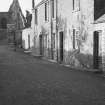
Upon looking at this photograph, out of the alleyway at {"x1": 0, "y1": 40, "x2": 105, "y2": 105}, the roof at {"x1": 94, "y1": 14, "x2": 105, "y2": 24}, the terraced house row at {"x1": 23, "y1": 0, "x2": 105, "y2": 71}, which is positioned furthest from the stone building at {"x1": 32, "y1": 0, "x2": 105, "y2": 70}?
the alleyway at {"x1": 0, "y1": 40, "x2": 105, "y2": 105}

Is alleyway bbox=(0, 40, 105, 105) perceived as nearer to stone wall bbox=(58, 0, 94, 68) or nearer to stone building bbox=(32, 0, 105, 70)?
stone building bbox=(32, 0, 105, 70)

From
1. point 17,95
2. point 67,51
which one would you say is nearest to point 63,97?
point 17,95

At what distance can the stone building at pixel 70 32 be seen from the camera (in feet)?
58.7

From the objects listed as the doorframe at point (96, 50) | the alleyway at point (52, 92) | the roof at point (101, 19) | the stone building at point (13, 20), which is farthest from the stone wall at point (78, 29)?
the stone building at point (13, 20)

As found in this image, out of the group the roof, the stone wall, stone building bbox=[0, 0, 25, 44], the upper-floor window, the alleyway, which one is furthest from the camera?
stone building bbox=[0, 0, 25, 44]

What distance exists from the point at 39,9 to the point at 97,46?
15.7 meters

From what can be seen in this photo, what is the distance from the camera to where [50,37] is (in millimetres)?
27312

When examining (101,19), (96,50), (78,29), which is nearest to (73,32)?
(78,29)

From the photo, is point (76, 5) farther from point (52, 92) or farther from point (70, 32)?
point (52, 92)

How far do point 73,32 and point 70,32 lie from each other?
0.44 m

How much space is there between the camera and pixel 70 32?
72.1ft

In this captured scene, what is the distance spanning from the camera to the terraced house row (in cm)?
1777

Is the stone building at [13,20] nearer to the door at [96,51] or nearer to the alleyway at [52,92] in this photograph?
the door at [96,51]

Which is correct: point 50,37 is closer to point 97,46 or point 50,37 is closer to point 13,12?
point 97,46
